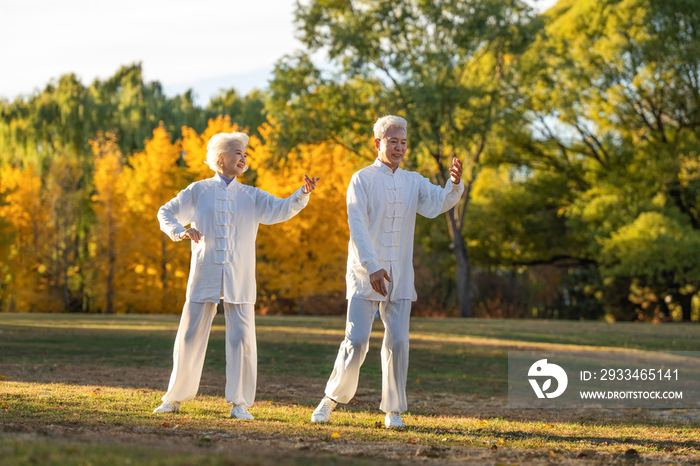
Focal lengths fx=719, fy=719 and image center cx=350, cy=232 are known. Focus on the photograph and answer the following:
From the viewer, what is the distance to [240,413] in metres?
5.74

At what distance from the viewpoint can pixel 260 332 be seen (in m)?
17.1

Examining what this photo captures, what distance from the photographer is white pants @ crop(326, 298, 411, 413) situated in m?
5.64

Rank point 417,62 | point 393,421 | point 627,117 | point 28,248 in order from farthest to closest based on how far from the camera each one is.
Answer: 1. point 28,248
2. point 627,117
3. point 417,62
4. point 393,421


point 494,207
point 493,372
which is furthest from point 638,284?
point 493,372

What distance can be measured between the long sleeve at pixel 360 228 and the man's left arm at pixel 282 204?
1.36ft

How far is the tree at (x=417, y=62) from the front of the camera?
27359 mm

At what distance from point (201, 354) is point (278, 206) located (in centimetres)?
138

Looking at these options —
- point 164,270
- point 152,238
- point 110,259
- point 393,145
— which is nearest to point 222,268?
point 393,145

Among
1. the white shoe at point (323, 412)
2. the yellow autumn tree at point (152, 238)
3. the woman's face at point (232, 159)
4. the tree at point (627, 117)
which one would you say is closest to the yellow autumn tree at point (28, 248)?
the yellow autumn tree at point (152, 238)

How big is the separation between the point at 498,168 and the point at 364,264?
32322 millimetres

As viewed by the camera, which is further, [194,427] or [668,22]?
Result: [668,22]

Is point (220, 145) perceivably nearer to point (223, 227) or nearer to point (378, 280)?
point (223, 227)

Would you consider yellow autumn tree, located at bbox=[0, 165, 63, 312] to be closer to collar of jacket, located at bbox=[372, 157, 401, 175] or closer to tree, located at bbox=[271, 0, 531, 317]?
tree, located at bbox=[271, 0, 531, 317]

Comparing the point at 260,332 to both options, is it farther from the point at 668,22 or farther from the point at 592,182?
the point at 668,22
